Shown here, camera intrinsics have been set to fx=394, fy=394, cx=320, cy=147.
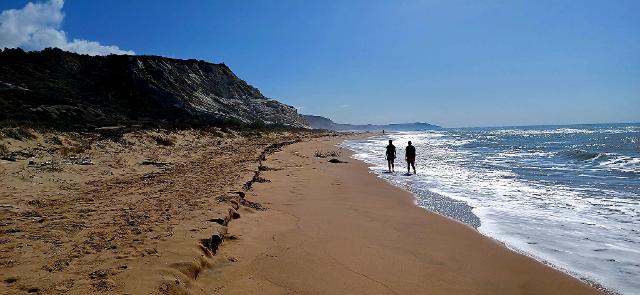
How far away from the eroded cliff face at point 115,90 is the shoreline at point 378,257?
1903 centimetres

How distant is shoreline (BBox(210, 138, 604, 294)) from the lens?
3.96m

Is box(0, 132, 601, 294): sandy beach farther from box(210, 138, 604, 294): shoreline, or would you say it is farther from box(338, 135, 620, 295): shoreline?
box(338, 135, 620, 295): shoreline

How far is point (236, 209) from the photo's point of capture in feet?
21.5

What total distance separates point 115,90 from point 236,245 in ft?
127

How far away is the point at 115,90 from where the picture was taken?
38188mm

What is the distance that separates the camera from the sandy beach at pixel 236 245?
373cm

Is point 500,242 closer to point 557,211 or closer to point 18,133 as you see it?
point 557,211

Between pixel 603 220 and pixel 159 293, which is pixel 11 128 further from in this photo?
pixel 603 220

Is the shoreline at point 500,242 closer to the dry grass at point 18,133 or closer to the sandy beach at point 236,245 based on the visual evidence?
the sandy beach at point 236,245

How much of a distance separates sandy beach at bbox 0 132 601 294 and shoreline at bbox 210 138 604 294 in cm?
2

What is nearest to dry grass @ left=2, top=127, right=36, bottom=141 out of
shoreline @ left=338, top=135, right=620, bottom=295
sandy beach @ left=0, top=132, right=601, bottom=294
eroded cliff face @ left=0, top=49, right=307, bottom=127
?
sandy beach @ left=0, top=132, right=601, bottom=294

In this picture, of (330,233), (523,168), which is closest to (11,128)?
(330,233)

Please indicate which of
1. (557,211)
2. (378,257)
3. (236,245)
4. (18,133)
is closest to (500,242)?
(378,257)

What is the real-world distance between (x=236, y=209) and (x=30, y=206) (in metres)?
3.52
